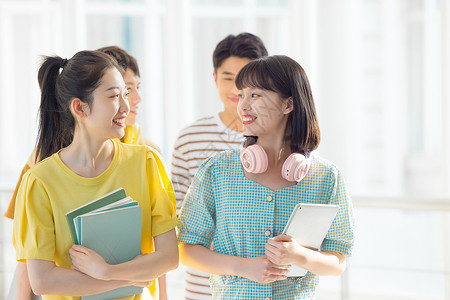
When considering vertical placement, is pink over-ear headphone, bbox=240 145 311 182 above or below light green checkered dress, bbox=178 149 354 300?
above

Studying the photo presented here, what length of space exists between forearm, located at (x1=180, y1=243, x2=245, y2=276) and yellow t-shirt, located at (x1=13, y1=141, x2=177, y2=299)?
3.5 inches

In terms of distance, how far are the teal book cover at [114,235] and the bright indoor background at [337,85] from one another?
4.06 ft

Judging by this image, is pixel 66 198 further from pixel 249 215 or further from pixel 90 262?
pixel 249 215

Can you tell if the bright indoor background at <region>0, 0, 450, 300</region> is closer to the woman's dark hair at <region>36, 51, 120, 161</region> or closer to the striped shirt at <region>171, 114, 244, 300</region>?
the striped shirt at <region>171, 114, 244, 300</region>

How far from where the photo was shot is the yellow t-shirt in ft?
4.16

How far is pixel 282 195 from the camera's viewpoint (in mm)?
1384

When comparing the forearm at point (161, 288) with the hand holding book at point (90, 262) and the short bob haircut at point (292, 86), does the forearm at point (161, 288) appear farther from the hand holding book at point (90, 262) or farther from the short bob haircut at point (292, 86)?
the short bob haircut at point (292, 86)

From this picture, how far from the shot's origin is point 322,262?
1.33 meters

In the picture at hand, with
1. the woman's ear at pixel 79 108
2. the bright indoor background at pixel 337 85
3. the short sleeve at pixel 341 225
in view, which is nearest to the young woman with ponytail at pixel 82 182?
the woman's ear at pixel 79 108

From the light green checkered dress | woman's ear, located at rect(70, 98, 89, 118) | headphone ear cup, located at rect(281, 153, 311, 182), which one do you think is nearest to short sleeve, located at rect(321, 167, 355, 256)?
the light green checkered dress

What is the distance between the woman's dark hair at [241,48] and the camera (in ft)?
5.96

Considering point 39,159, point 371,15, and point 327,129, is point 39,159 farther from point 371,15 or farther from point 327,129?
point 371,15

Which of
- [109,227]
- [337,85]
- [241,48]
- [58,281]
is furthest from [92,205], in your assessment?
[337,85]

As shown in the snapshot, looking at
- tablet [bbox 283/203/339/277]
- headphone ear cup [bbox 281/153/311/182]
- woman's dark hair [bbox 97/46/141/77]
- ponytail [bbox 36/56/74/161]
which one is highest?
woman's dark hair [bbox 97/46/141/77]
